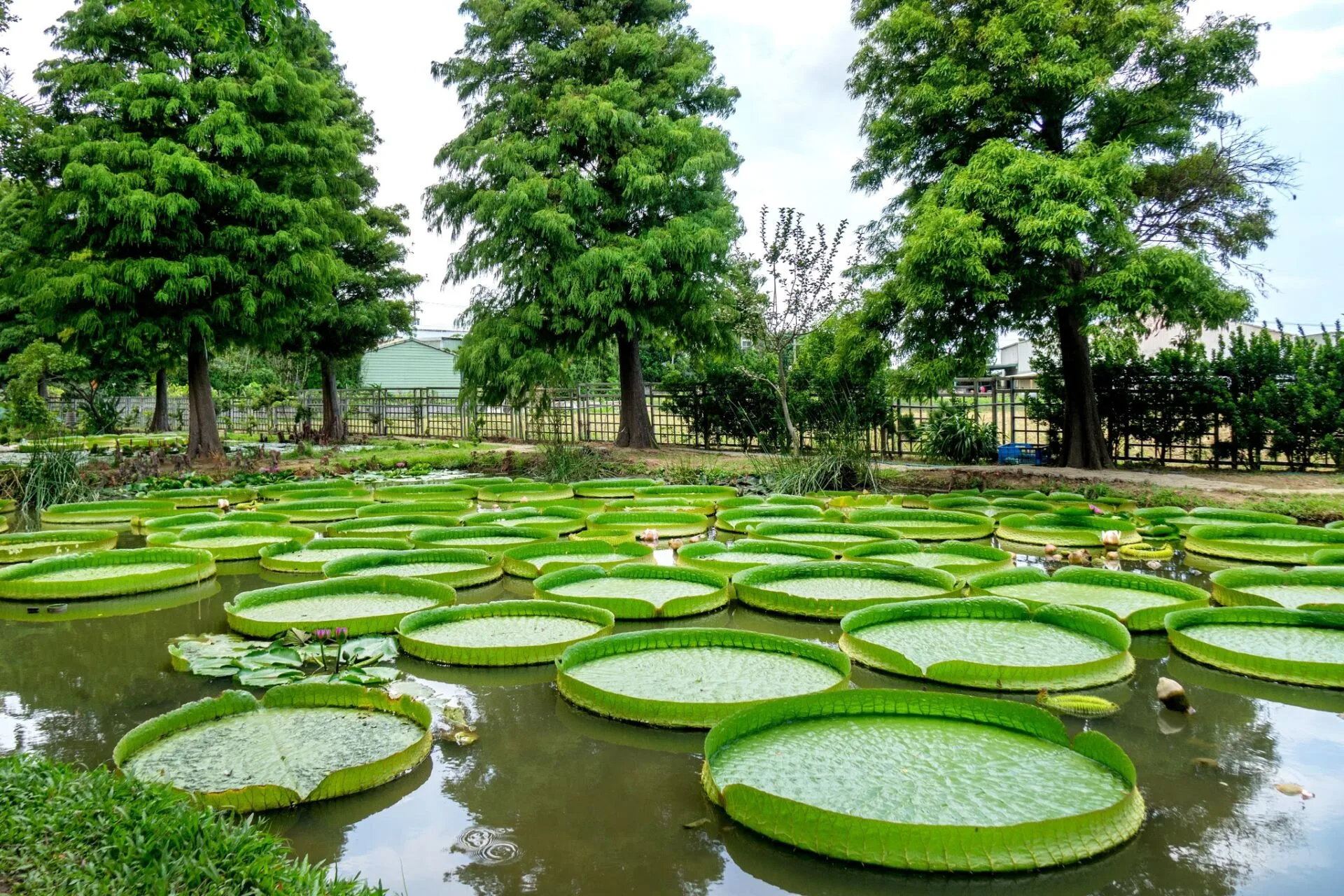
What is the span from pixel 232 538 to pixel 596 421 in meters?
10.7

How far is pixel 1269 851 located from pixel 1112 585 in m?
2.49

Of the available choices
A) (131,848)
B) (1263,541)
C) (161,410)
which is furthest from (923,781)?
(161,410)

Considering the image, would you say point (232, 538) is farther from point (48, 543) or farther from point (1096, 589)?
point (1096, 589)

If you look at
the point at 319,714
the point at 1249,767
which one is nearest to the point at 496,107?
the point at 319,714

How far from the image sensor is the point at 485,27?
13500mm

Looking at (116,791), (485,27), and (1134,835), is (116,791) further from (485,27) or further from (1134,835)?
(485,27)

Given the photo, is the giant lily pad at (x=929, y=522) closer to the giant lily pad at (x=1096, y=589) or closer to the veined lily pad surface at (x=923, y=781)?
the giant lily pad at (x=1096, y=589)

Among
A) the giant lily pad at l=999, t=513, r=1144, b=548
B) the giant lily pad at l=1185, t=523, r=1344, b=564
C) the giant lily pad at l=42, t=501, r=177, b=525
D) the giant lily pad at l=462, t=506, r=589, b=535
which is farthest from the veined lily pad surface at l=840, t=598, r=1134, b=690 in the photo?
the giant lily pad at l=42, t=501, r=177, b=525

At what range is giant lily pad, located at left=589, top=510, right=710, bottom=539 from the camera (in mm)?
6344

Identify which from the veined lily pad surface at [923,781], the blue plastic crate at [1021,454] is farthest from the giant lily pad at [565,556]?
the blue plastic crate at [1021,454]

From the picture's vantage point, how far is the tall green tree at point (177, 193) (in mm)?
10516

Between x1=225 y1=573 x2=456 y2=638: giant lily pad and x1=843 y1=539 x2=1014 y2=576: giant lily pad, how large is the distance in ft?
8.15

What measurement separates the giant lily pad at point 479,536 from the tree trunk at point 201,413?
7.68 meters

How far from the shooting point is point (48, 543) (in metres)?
5.95
